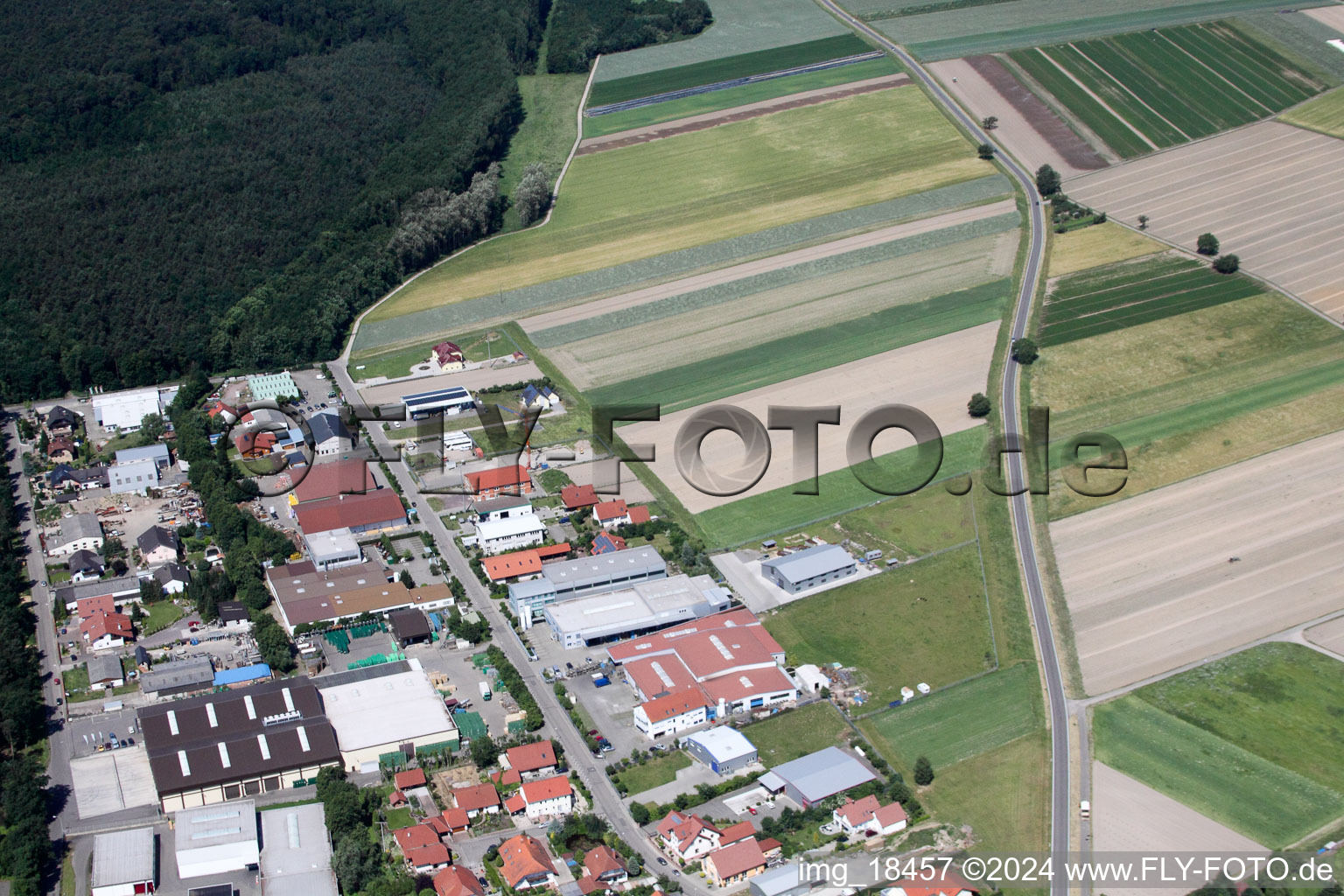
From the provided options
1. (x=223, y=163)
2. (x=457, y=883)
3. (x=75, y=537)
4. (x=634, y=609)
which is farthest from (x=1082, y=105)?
(x=457, y=883)

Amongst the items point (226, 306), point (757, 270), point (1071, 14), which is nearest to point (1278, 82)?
point (1071, 14)

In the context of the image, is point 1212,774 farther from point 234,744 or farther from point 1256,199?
point 1256,199

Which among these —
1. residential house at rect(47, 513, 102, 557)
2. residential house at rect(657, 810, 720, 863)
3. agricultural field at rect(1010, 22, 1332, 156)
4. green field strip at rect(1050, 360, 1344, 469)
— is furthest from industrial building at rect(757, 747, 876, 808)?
agricultural field at rect(1010, 22, 1332, 156)

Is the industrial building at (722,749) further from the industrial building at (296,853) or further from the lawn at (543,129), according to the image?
the lawn at (543,129)

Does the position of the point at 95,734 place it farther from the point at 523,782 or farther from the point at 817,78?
the point at 817,78

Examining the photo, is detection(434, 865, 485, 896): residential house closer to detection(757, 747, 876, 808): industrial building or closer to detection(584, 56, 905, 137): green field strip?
detection(757, 747, 876, 808): industrial building
